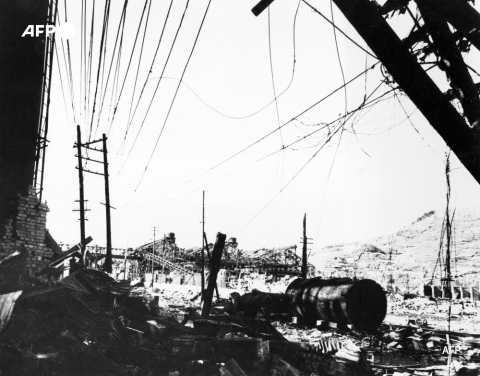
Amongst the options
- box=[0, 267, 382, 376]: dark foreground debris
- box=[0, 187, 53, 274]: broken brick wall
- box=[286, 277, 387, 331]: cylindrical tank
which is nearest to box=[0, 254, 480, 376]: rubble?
box=[0, 267, 382, 376]: dark foreground debris

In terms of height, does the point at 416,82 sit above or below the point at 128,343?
above

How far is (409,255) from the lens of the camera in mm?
62438

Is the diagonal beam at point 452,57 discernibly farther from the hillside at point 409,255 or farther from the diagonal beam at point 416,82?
the hillside at point 409,255

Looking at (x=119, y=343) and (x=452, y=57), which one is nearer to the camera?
(x=452, y=57)

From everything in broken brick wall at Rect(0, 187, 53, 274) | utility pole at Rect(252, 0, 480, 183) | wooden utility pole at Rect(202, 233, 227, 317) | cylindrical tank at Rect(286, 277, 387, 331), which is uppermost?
utility pole at Rect(252, 0, 480, 183)

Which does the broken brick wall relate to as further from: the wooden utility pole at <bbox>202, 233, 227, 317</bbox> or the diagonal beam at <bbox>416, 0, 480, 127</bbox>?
the diagonal beam at <bbox>416, 0, 480, 127</bbox>

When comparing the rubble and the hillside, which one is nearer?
the rubble

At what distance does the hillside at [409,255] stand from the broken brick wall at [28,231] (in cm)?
3767

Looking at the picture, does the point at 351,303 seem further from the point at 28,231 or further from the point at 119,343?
the point at 28,231

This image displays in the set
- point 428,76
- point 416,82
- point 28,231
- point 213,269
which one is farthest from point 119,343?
point 428,76

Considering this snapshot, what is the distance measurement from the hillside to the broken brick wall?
37667mm

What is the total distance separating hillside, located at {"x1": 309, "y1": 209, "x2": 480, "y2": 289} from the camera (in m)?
47.7

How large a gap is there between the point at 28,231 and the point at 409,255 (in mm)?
63601

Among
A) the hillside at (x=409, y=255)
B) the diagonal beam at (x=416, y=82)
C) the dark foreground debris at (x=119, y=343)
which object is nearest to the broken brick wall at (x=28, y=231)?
the dark foreground debris at (x=119, y=343)
